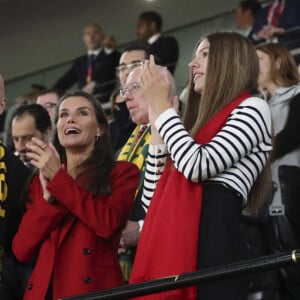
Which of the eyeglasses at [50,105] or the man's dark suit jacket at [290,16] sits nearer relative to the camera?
the eyeglasses at [50,105]

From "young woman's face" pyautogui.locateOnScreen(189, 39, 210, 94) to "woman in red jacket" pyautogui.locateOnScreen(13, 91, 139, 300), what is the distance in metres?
0.50

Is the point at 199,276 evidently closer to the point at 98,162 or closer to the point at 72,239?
the point at 72,239

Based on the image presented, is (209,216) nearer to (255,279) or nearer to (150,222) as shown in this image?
(150,222)

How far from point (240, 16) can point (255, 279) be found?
14.1 ft

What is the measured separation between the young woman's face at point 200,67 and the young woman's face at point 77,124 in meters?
0.61

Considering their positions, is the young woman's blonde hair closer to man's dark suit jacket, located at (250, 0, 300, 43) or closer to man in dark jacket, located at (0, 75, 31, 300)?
man in dark jacket, located at (0, 75, 31, 300)

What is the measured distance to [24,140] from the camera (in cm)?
511

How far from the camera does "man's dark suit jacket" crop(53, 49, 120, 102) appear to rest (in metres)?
8.77

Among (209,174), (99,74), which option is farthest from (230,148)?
(99,74)

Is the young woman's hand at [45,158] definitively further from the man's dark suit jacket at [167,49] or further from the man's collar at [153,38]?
the man's collar at [153,38]

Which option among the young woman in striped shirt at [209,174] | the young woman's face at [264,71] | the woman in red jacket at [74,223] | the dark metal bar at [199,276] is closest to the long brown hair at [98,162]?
the woman in red jacket at [74,223]

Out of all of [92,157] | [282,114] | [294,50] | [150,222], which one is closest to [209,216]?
[150,222]

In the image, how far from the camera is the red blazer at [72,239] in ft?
12.2

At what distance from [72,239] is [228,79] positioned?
2.65 ft
